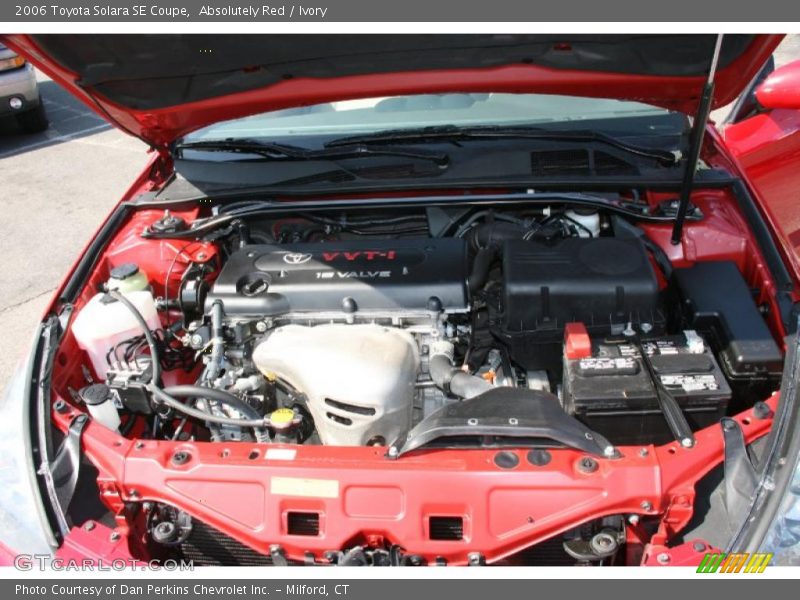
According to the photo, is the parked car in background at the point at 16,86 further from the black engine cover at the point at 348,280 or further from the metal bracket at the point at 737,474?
the metal bracket at the point at 737,474

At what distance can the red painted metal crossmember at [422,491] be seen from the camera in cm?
156

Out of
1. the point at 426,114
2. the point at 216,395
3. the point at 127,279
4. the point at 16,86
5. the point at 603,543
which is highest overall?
the point at 426,114

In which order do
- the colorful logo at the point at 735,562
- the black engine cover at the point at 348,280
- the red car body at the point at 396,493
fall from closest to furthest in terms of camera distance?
the colorful logo at the point at 735,562
the red car body at the point at 396,493
the black engine cover at the point at 348,280

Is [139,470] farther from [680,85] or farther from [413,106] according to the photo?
[680,85]

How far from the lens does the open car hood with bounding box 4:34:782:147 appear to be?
193 cm

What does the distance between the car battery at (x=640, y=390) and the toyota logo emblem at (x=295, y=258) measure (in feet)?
2.88

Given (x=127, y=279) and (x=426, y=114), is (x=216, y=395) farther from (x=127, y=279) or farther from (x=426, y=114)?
(x=426, y=114)

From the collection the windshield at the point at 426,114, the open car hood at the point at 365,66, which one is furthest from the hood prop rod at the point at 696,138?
the windshield at the point at 426,114

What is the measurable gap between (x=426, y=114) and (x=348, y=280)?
0.88m

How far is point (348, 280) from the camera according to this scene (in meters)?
2.09

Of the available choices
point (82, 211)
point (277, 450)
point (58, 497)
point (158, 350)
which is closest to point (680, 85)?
point (277, 450)

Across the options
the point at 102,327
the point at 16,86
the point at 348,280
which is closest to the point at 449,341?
the point at 348,280

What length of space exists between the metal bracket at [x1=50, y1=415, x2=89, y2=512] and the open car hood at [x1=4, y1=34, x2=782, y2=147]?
105cm

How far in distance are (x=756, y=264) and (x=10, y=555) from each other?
2239 millimetres
